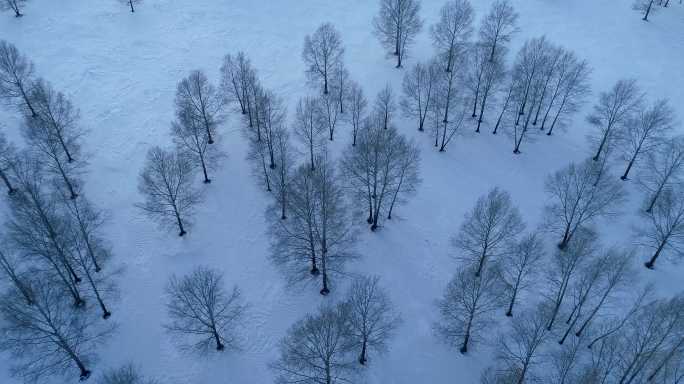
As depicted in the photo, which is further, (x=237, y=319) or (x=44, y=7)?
(x=44, y=7)

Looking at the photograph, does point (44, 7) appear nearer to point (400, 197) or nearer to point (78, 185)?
point (78, 185)

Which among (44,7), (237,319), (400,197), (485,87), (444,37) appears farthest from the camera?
(44,7)

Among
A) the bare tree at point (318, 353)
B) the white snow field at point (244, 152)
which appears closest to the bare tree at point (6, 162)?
the white snow field at point (244, 152)

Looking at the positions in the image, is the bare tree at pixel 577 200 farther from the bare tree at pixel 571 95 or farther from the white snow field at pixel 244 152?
the bare tree at pixel 571 95

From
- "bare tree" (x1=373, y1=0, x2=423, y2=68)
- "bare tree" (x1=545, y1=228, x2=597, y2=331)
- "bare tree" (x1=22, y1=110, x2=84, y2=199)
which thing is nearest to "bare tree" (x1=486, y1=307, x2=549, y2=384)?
"bare tree" (x1=545, y1=228, x2=597, y2=331)

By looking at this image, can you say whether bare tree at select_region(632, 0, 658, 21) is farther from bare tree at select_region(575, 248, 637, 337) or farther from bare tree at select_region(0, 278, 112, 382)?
bare tree at select_region(0, 278, 112, 382)

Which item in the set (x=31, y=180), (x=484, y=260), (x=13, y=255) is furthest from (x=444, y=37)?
(x=13, y=255)

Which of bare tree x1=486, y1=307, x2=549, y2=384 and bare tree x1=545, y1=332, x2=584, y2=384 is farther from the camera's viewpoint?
bare tree x1=545, y1=332, x2=584, y2=384
